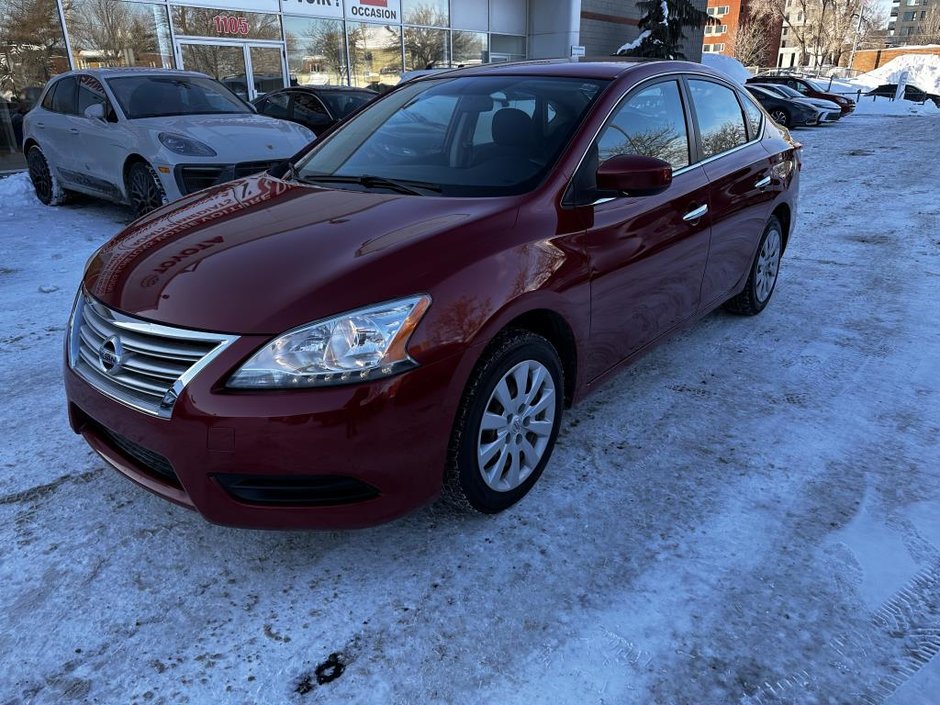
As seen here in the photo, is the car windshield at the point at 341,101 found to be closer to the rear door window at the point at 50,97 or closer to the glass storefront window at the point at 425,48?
the rear door window at the point at 50,97

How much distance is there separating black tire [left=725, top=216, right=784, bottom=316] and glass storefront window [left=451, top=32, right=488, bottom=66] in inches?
646

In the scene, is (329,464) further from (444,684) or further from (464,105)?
(464,105)

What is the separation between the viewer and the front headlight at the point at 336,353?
82.1 inches

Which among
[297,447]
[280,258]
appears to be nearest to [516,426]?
[297,447]

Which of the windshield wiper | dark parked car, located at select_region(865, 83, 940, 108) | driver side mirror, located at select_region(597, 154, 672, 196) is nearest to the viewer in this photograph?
driver side mirror, located at select_region(597, 154, 672, 196)

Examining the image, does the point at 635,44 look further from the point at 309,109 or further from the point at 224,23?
the point at 309,109

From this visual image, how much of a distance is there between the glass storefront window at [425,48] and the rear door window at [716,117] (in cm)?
1541

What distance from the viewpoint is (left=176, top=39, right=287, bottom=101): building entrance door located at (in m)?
13.9

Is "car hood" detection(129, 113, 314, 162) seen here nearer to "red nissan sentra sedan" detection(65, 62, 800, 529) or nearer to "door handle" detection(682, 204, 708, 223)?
"red nissan sentra sedan" detection(65, 62, 800, 529)

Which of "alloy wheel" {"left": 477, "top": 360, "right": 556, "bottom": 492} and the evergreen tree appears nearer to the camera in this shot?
"alloy wheel" {"left": 477, "top": 360, "right": 556, "bottom": 492}

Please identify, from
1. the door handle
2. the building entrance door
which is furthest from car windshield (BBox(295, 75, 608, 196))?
the building entrance door

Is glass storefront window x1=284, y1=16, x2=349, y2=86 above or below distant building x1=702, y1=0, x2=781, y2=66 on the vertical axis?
below

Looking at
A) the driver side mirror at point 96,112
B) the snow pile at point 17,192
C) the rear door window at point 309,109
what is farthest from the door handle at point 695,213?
the snow pile at point 17,192

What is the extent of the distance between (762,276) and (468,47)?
1785 cm
